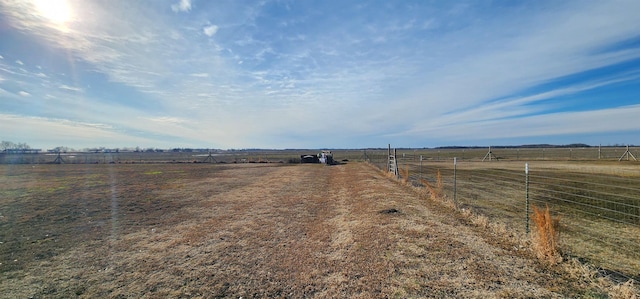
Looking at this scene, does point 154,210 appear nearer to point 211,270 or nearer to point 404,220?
point 211,270

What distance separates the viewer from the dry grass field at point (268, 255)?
11.7 feet

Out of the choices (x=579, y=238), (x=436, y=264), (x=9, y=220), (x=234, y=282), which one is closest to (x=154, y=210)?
(x=9, y=220)

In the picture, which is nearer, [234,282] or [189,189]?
[234,282]

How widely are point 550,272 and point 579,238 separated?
286cm

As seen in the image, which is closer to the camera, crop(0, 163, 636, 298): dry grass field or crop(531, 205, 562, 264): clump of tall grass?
crop(0, 163, 636, 298): dry grass field

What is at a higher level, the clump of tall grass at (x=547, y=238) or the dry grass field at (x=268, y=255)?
the clump of tall grass at (x=547, y=238)

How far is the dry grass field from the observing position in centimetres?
357

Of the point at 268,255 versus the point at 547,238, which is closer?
the point at 547,238

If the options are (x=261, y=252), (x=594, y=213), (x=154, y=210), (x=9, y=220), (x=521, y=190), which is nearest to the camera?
(x=261, y=252)

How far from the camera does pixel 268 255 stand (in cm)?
477

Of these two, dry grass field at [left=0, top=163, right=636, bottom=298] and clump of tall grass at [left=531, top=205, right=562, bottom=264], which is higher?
clump of tall grass at [left=531, top=205, right=562, bottom=264]

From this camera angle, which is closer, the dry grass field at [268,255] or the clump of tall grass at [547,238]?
the dry grass field at [268,255]

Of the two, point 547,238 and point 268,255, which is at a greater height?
point 547,238

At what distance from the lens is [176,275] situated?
4027 mm
